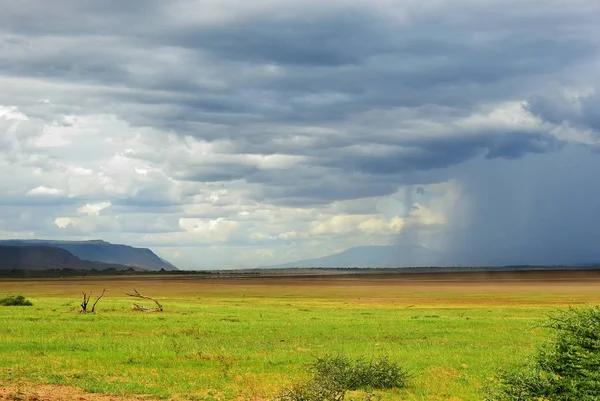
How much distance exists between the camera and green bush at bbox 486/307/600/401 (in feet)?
46.1

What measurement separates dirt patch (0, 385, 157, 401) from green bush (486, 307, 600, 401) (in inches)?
424

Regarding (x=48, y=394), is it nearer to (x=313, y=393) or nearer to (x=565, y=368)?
(x=313, y=393)

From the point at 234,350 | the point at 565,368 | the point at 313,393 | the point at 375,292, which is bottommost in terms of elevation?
the point at 375,292

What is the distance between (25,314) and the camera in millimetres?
50031

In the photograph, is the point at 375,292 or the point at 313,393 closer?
the point at 313,393

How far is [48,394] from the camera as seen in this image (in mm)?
19781

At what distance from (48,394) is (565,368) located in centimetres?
1404

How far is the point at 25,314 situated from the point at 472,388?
3798 cm

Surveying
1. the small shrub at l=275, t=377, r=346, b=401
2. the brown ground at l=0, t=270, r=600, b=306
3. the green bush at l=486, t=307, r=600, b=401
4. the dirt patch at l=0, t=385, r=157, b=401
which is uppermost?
the green bush at l=486, t=307, r=600, b=401

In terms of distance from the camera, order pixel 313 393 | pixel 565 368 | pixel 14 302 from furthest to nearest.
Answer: pixel 14 302 → pixel 313 393 → pixel 565 368

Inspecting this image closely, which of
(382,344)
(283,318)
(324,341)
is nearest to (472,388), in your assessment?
(382,344)

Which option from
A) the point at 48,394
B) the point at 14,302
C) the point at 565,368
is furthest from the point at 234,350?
the point at 14,302

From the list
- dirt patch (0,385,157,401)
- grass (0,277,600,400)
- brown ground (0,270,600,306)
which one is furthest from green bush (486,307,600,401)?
brown ground (0,270,600,306)

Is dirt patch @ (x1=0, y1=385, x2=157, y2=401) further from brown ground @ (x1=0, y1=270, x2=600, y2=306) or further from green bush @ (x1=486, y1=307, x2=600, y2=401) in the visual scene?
brown ground @ (x1=0, y1=270, x2=600, y2=306)
